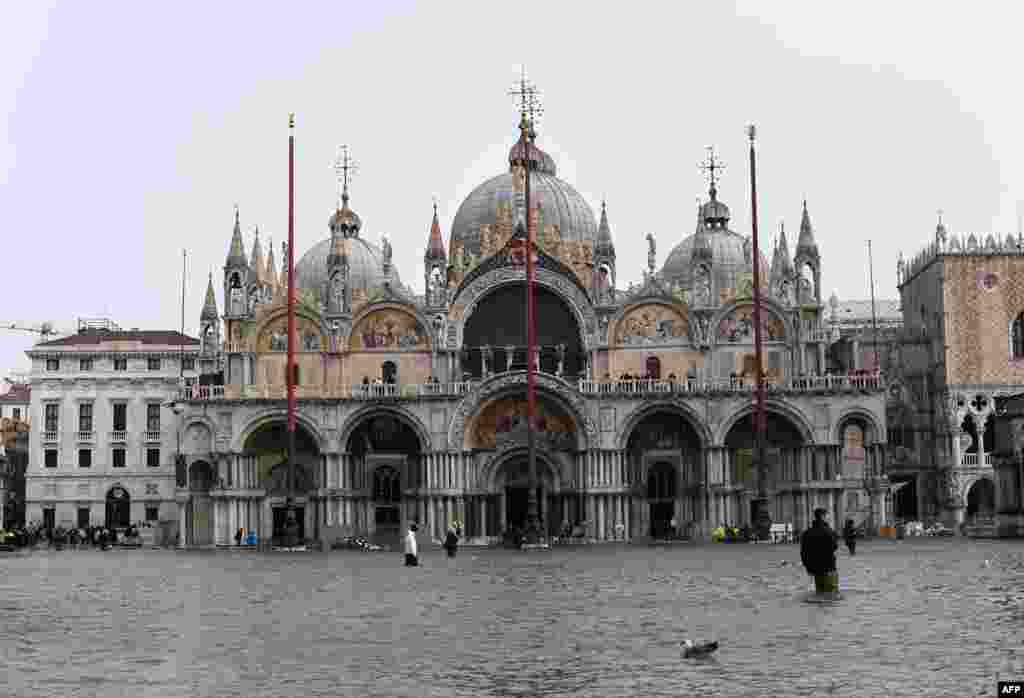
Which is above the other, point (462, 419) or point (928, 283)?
point (928, 283)

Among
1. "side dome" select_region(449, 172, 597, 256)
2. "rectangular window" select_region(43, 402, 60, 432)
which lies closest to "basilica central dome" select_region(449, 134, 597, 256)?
"side dome" select_region(449, 172, 597, 256)

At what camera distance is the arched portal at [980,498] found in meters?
77.6

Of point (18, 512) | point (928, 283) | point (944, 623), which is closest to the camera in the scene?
point (944, 623)

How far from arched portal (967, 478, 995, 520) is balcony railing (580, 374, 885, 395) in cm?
1144

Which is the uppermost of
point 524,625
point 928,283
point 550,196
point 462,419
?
point 550,196

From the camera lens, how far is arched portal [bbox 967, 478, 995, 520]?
77562mm

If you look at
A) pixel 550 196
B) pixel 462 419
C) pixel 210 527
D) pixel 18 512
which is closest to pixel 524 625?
pixel 462 419

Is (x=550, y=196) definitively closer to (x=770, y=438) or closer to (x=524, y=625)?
(x=770, y=438)

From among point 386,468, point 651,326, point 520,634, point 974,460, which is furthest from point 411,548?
point 974,460

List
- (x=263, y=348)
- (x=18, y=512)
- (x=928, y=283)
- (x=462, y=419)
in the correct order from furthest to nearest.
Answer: (x=18, y=512) < (x=928, y=283) < (x=263, y=348) < (x=462, y=419)

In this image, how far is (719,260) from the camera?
83.5 metres

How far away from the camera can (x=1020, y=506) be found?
2331 inches

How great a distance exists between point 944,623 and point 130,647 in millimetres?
10170

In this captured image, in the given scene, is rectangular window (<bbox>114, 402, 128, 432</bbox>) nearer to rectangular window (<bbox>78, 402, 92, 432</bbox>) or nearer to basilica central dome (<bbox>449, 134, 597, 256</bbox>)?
rectangular window (<bbox>78, 402, 92, 432</bbox>)
